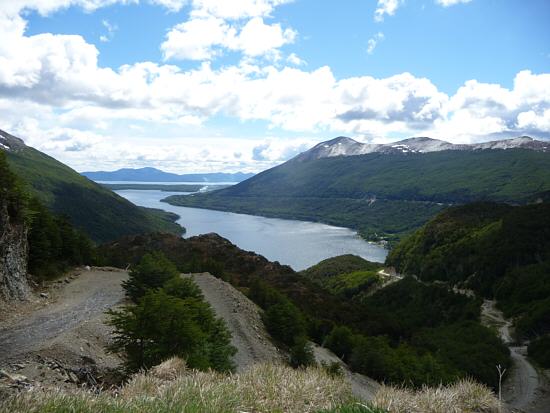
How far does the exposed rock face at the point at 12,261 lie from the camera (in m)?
19.1

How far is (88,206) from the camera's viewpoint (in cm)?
14962

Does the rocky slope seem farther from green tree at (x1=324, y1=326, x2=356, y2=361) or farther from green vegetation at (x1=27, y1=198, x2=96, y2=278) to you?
green tree at (x1=324, y1=326, x2=356, y2=361)

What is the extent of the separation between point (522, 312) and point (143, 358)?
245 ft

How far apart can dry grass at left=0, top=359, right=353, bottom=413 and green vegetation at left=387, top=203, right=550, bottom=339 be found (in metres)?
68.5

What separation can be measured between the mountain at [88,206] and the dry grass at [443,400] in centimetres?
13259

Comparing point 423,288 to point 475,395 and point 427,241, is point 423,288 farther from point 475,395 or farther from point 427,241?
point 475,395

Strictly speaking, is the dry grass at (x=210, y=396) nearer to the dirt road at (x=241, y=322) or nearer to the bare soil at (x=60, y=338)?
the bare soil at (x=60, y=338)

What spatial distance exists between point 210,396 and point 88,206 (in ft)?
512

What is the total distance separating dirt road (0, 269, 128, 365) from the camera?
13938mm

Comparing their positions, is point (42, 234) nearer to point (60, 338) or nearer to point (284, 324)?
point (60, 338)

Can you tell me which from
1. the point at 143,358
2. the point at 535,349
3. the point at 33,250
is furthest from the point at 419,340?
the point at 143,358

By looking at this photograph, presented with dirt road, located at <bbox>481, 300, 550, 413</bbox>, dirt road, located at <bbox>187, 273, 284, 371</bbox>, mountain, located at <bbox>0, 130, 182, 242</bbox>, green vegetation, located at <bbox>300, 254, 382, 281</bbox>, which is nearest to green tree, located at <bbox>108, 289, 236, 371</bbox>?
dirt road, located at <bbox>187, 273, 284, 371</bbox>

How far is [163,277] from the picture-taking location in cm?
2258

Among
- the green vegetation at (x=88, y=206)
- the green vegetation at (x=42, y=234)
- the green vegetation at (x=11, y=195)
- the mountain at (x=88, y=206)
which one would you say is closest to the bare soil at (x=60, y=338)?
the green vegetation at (x=42, y=234)
